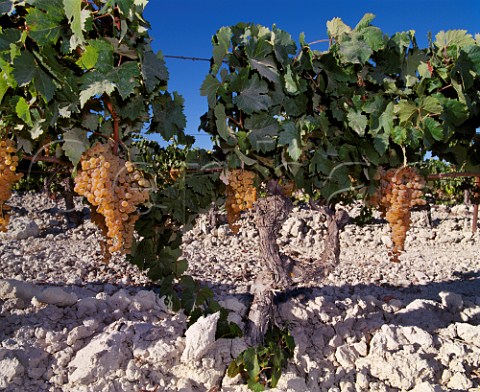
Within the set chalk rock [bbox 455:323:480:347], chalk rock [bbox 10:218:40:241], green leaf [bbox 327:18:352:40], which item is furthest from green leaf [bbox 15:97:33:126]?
chalk rock [bbox 10:218:40:241]

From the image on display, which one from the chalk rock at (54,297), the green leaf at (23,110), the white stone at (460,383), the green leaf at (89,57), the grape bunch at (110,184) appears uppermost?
the green leaf at (89,57)

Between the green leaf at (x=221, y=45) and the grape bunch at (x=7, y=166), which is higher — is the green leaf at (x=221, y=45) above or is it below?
above

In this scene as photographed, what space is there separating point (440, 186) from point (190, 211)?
15.8 meters

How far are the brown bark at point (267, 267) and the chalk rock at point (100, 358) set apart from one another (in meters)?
1.19

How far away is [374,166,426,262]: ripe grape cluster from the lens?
12.3ft

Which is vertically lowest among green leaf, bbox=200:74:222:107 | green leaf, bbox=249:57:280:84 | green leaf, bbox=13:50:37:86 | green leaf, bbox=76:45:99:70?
green leaf, bbox=13:50:37:86

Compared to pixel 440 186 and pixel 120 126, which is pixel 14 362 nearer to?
pixel 120 126

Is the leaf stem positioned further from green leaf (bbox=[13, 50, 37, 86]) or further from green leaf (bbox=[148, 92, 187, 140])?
green leaf (bbox=[13, 50, 37, 86])

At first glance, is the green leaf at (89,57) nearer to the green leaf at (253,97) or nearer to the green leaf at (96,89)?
the green leaf at (96,89)

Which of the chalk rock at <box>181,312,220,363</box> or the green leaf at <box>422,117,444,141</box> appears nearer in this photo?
the green leaf at <box>422,117,444,141</box>

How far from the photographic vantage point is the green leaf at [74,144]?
3.18 metres

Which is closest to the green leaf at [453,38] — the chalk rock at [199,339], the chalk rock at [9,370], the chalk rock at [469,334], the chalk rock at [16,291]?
the chalk rock at [199,339]

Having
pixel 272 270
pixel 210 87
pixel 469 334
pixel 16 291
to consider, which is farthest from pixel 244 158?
pixel 469 334

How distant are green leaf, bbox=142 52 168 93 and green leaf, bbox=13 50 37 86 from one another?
66 cm
